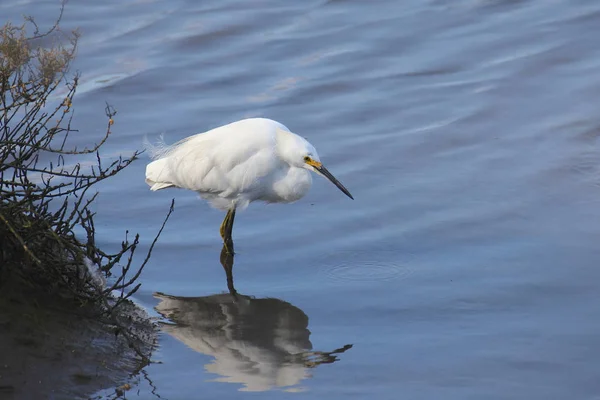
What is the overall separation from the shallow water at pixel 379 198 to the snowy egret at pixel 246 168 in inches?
11.4

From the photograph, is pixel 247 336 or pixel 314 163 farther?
pixel 314 163

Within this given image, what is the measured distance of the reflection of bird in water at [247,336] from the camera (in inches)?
213

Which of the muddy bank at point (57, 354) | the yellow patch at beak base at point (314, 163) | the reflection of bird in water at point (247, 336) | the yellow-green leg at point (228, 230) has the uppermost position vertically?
the yellow patch at beak base at point (314, 163)

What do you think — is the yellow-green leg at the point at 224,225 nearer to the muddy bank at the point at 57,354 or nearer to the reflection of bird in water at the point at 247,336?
the reflection of bird in water at the point at 247,336

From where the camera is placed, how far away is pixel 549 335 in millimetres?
5805

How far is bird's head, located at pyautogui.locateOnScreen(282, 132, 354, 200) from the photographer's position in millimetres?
7316

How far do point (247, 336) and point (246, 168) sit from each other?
1.89m

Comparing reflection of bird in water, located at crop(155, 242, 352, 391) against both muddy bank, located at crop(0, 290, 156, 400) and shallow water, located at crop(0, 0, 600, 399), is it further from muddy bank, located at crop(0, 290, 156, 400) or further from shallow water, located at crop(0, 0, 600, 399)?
muddy bank, located at crop(0, 290, 156, 400)

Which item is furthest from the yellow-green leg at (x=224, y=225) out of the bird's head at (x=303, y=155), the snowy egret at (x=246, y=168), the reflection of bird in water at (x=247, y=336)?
the reflection of bird in water at (x=247, y=336)

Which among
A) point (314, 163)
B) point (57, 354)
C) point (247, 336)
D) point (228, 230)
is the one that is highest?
point (314, 163)

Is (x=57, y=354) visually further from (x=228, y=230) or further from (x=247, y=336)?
(x=228, y=230)

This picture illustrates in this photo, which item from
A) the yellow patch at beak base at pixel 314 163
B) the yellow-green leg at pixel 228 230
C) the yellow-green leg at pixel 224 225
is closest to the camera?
the yellow-green leg at pixel 228 230

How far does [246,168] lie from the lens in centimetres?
750

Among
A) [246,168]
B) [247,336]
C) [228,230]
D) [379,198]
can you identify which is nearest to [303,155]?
[246,168]
